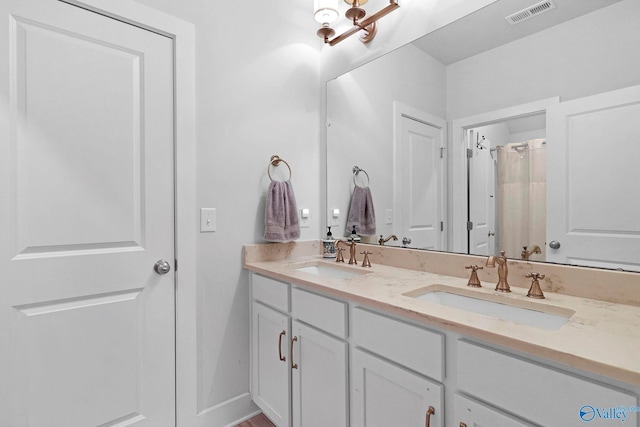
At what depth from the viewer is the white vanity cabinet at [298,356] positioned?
3.99 feet

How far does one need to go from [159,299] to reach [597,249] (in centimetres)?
178

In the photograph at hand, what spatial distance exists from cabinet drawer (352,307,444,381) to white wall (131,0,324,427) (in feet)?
2.86

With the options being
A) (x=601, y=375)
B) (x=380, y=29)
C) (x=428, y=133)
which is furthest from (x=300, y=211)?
(x=601, y=375)

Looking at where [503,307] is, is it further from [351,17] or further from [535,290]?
[351,17]

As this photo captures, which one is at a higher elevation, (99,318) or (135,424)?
(99,318)

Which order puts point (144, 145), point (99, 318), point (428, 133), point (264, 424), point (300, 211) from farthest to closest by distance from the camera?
point (300, 211), point (264, 424), point (428, 133), point (144, 145), point (99, 318)

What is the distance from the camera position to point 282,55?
194 cm

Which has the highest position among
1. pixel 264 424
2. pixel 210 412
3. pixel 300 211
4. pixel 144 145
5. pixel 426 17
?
pixel 426 17

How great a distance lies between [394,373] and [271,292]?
761 millimetres

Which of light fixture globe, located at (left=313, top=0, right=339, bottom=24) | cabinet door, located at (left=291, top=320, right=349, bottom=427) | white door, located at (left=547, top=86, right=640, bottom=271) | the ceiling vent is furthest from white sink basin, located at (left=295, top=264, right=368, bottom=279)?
light fixture globe, located at (left=313, top=0, right=339, bottom=24)

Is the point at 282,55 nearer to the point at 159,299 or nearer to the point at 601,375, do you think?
the point at 159,299

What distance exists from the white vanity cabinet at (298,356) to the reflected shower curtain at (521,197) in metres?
0.74

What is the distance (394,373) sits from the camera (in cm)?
101
